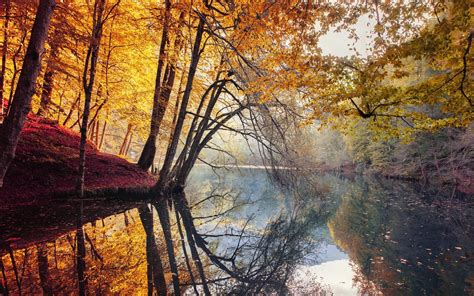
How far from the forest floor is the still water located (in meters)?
0.76

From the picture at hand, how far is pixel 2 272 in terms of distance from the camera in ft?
11.9

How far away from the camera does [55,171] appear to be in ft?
30.3

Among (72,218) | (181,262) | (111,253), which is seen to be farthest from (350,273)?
(72,218)

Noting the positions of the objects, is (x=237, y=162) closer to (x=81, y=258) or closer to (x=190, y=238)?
(x=190, y=238)

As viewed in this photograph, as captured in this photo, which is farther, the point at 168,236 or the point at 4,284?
the point at 168,236

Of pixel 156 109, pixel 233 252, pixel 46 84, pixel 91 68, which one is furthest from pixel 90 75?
pixel 233 252

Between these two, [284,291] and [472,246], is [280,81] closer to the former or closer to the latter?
[284,291]

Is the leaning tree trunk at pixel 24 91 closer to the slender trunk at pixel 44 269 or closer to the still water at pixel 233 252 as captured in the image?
the slender trunk at pixel 44 269

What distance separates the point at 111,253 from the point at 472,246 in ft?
29.1

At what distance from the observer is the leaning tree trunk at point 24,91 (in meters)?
4.29

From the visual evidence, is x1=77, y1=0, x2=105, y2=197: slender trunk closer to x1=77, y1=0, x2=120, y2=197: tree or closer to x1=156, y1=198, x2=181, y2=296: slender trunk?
x1=77, y1=0, x2=120, y2=197: tree

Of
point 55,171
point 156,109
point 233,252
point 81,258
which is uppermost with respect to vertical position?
point 156,109

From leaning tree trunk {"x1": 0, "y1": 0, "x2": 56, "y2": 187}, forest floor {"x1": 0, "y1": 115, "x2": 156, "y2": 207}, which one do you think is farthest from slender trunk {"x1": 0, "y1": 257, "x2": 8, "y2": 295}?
forest floor {"x1": 0, "y1": 115, "x2": 156, "y2": 207}

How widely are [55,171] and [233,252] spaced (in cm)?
723
